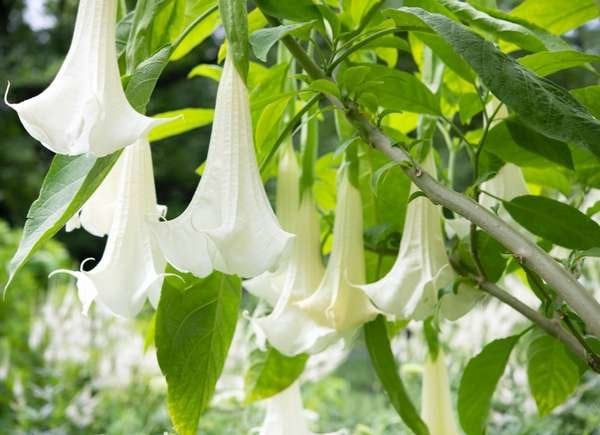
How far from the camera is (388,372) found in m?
0.55

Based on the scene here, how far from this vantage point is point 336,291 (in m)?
0.52

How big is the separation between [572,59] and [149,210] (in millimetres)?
220

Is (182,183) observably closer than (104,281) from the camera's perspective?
No

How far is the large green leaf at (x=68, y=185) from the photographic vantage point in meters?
0.39

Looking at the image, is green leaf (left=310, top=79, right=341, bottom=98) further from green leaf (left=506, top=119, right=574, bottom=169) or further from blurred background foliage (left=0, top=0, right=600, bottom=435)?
blurred background foliage (left=0, top=0, right=600, bottom=435)

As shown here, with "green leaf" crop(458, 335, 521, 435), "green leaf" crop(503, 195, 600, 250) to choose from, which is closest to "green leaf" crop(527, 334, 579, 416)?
"green leaf" crop(458, 335, 521, 435)

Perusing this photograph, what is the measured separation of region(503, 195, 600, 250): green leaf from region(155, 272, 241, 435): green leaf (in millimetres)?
169

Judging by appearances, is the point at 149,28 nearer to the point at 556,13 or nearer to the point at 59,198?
the point at 59,198

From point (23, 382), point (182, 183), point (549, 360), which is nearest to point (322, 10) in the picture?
point (549, 360)

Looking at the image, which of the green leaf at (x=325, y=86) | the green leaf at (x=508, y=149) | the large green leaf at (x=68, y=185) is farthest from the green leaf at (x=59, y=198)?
the green leaf at (x=508, y=149)

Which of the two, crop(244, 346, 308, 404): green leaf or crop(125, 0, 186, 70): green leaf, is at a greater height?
crop(125, 0, 186, 70): green leaf

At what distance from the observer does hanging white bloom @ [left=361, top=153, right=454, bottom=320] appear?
1.63 ft

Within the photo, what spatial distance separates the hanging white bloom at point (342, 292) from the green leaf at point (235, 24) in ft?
0.49

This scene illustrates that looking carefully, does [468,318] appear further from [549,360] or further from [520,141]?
[520,141]
